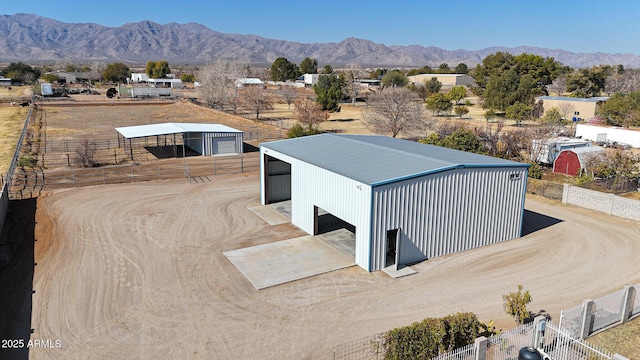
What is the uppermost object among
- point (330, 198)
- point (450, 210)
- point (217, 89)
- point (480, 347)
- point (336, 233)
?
point (217, 89)

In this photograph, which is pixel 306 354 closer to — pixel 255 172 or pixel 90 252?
pixel 90 252

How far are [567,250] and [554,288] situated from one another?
13.4ft

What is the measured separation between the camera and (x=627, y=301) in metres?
13.2

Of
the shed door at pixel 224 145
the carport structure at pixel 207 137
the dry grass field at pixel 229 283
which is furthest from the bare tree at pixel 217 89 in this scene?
the dry grass field at pixel 229 283

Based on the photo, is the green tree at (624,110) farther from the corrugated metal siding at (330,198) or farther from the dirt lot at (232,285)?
the corrugated metal siding at (330,198)

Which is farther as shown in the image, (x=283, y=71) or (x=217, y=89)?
(x=283, y=71)

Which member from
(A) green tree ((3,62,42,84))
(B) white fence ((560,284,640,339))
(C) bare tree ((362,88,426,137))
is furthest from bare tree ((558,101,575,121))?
(A) green tree ((3,62,42,84))

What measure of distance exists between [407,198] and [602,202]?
13.2 metres

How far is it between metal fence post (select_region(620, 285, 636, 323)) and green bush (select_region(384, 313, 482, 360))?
17.3 ft

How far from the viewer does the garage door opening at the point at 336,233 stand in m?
18.8

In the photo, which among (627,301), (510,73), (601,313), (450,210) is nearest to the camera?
(601,313)

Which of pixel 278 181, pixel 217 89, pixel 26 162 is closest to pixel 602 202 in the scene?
pixel 278 181

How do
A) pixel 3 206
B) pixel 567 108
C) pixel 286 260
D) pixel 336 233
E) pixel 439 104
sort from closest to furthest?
pixel 286 260 → pixel 336 233 → pixel 3 206 → pixel 567 108 → pixel 439 104

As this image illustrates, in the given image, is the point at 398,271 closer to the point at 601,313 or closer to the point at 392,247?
the point at 392,247
